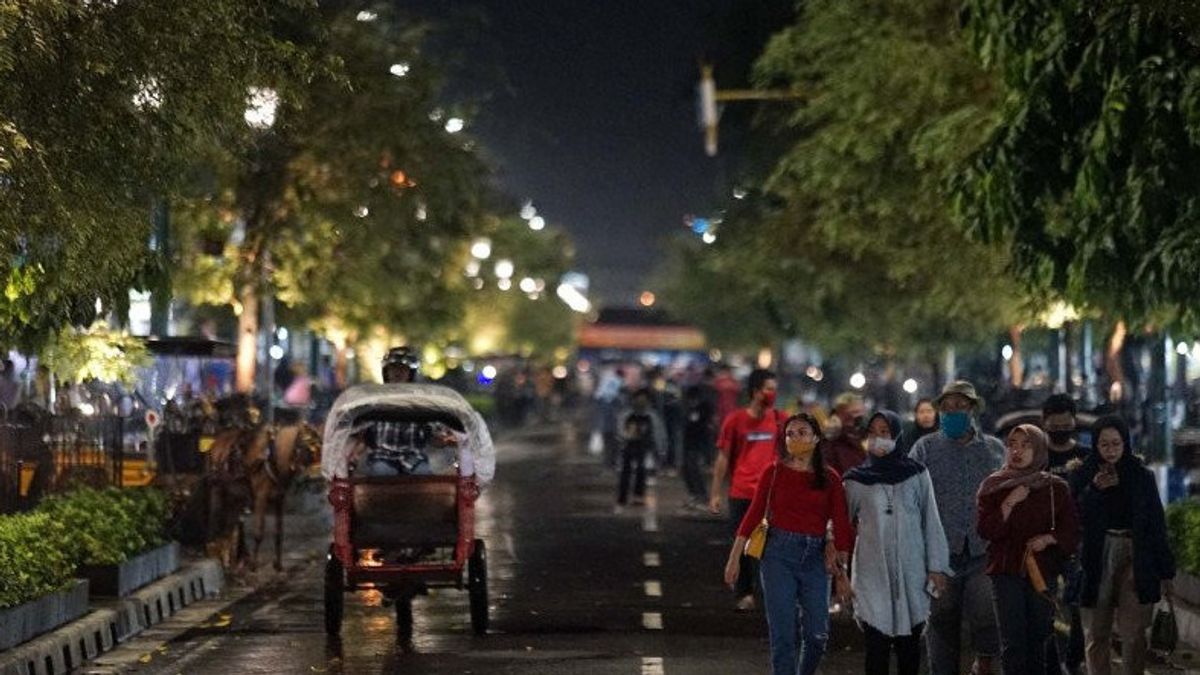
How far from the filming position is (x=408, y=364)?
2012cm

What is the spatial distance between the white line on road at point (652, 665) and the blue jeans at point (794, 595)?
8.32 ft

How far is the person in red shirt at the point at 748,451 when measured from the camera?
1989cm

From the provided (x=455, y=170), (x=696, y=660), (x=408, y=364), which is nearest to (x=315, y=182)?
(x=455, y=170)

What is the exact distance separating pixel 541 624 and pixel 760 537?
6.05 metres

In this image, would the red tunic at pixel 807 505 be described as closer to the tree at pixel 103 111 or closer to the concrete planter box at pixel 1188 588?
the tree at pixel 103 111

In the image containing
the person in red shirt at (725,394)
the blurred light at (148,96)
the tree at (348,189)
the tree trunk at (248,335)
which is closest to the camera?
the blurred light at (148,96)

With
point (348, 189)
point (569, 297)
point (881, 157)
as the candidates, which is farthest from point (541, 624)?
point (569, 297)

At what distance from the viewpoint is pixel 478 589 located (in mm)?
17797

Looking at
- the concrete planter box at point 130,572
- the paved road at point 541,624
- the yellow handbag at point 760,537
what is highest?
the yellow handbag at point 760,537

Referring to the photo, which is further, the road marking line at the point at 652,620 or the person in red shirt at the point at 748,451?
the person in red shirt at the point at 748,451

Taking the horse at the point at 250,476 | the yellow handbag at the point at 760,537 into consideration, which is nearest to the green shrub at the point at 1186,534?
the yellow handbag at the point at 760,537

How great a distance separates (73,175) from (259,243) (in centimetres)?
2110

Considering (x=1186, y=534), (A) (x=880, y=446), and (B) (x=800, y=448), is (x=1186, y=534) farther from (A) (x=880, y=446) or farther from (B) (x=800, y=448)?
(B) (x=800, y=448)

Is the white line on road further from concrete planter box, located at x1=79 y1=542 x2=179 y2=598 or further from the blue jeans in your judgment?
concrete planter box, located at x1=79 y1=542 x2=179 y2=598
